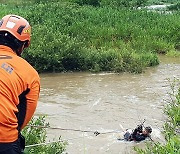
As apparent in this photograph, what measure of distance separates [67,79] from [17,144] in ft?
31.5

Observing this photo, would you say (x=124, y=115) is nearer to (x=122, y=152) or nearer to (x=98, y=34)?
(x=122, y=152)

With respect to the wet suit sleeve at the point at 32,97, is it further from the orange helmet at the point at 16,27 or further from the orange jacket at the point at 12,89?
the orange helmet at the point at 16,27

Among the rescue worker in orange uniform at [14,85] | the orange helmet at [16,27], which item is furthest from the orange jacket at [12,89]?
the orange helmet at [16,27]

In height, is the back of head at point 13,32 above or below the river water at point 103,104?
above

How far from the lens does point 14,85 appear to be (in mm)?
3217

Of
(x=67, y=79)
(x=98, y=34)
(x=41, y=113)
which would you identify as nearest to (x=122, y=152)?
(x=41, y=113)

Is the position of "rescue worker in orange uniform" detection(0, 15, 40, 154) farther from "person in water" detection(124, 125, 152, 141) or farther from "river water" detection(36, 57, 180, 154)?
"person in water" detection(124, 125, 152, 141)

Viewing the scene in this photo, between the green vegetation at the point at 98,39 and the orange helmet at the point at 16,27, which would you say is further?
the green vegetation at the point at 98,39

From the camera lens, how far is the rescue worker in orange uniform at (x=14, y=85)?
3203 millimetres

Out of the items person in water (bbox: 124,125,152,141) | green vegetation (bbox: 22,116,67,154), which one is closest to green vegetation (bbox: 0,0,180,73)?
person in water (bbox: 124,125,152,141)

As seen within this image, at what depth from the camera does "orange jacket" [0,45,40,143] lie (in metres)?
3.19

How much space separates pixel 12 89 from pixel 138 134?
4698 millimetres

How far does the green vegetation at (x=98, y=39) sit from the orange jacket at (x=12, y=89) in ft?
32.9

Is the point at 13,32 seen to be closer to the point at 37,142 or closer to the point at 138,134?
the point at 37,142
